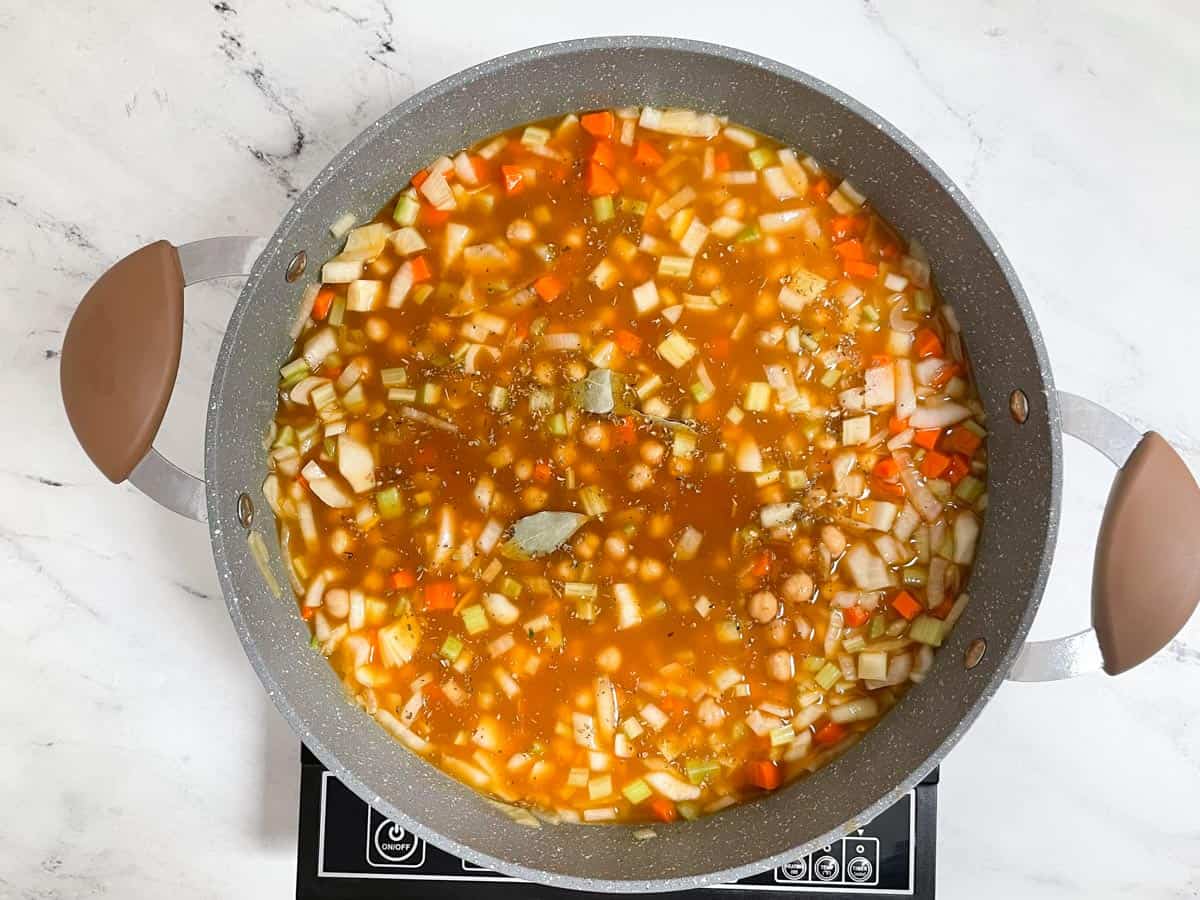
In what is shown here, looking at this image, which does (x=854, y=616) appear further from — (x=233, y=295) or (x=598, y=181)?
(x=233, y=295)

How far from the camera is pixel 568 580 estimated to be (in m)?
2.37

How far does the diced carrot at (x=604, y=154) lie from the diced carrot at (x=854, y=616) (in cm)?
116

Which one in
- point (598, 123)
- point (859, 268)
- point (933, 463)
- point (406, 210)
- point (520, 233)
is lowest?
point (406, 210)

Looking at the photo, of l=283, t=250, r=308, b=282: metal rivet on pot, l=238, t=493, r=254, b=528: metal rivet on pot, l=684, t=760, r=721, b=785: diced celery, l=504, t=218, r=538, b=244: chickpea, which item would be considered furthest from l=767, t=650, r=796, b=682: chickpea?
l=283, t=250, r=308, b=282: metal rivet on pot

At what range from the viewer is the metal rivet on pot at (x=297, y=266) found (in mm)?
2266

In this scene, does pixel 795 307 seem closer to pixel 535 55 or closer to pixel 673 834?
pixel 535 55

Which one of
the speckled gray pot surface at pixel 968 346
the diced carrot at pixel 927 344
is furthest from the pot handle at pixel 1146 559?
the diced carrot at pixel 927 344

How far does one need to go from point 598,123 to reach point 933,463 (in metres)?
1.10

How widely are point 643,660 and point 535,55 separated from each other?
134 cm

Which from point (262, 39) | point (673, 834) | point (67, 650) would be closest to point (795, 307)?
Answer: point (673, 834)

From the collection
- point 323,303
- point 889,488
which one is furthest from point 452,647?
point 889,488

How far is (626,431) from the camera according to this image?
2346 mm

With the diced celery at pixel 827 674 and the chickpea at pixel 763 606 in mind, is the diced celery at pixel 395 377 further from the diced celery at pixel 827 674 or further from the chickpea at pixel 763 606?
the diced celery at pixel 827 674

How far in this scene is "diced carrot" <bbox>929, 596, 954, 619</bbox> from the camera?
7.93ft
